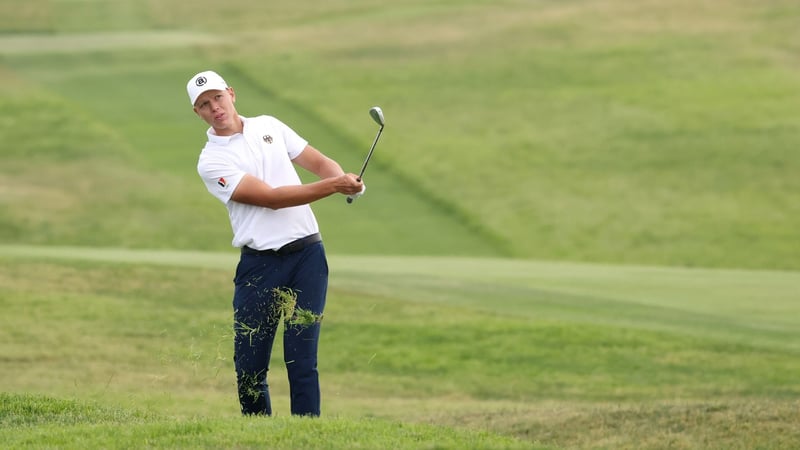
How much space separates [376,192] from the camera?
27078 mm

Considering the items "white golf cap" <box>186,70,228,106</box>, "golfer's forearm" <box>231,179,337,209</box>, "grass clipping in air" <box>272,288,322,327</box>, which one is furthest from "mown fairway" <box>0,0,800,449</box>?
"white golf cap" <box>186,70,228,106</box>

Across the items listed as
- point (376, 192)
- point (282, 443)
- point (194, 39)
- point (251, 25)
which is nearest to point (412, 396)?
point (282, 443)

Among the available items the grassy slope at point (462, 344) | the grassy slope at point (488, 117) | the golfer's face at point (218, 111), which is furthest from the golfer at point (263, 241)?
the grassy slope at point (488, 117)

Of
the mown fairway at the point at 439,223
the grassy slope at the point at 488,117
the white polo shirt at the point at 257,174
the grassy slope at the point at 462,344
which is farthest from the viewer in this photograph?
the grassy slope at the point at 488,117

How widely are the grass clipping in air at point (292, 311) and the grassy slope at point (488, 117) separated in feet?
49.2

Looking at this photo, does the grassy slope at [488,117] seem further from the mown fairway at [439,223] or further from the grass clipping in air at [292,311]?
the grass clipping in air at [292,311]

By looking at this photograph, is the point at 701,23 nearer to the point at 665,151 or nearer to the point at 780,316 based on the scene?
the point at 665,151

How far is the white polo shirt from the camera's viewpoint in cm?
800

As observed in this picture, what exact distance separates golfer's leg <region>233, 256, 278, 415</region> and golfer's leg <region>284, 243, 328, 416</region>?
17 cm

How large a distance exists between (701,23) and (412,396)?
31458 millimetres

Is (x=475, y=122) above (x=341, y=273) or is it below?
above

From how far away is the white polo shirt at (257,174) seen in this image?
8000 millimetres

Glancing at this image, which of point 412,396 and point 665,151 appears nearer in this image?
point 412,396

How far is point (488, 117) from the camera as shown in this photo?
33.5 meters
